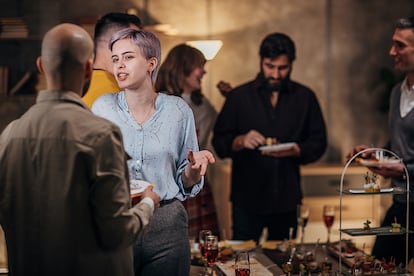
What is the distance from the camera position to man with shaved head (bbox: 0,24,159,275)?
206 centimetres

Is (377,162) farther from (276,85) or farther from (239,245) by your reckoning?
(276,85)

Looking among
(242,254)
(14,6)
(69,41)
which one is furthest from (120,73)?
(14,6)

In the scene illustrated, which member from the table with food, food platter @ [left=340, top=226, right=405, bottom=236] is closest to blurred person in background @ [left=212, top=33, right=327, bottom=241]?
the table with food

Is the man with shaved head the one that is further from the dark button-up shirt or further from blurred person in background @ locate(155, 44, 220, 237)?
the dark button-up shirt

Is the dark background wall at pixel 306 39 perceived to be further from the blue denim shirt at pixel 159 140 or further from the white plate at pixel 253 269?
the blue denim shirt at pixel 159 140

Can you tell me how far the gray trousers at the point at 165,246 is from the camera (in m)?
2.59

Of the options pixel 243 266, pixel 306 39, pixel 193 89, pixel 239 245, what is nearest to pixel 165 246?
pixel 243 266

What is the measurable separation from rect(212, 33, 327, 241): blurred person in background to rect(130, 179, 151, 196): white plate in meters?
2.01

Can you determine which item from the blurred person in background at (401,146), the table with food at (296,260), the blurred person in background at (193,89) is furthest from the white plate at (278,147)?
the table with food at (296,260)

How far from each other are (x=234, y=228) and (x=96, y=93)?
6.95 ft

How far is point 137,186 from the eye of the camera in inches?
98.1

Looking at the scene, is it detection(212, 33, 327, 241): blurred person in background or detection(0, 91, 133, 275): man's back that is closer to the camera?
detection(0, 91, 133, 275): man's back

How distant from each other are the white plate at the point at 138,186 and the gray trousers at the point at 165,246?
0.15m

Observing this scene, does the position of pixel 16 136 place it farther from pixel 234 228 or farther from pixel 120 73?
pixel 234 228
